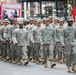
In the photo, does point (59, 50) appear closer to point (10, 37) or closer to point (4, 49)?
point (10, 37)

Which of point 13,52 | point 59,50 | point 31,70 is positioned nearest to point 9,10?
point 13,52

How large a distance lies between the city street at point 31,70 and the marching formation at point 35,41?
323mm

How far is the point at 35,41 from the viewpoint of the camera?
68.1 ft

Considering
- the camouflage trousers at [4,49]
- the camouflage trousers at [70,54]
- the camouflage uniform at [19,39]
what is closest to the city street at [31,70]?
the camouflage trousers at [70,54]

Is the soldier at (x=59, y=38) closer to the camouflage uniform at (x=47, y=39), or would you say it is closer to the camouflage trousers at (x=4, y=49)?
the camouflage uniform at (x=47, y=39)

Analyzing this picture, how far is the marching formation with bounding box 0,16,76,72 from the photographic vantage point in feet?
61.0

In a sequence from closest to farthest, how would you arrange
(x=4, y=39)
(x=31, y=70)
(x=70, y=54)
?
(x=70, y=54) → (x=31, y=70) → (x=4, y=39)

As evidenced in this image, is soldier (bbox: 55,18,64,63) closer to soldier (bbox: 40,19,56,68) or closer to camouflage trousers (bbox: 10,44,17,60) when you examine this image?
soldier (bbox: 40,19,56,68)

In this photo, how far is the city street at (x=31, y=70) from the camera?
16.7 metres

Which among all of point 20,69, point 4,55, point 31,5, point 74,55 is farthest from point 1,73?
point 31,5

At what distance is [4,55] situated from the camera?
74.6 feet

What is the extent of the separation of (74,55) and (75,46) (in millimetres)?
332

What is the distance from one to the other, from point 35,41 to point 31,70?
3.22 m

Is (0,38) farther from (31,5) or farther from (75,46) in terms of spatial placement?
(31,5)
